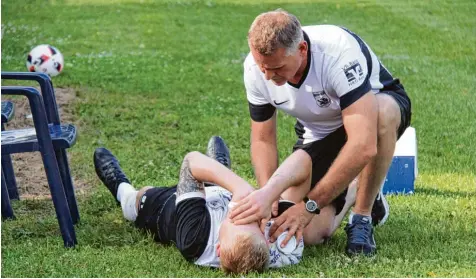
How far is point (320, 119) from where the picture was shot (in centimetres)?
531

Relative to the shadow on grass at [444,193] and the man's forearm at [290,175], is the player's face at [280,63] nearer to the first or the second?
the man's forearm at [290,175]

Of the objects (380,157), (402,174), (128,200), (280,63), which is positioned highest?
(280,63)

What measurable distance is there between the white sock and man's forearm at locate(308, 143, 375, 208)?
4.10 ft

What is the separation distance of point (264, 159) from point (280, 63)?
75cm

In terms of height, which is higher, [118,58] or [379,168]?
[379,168]

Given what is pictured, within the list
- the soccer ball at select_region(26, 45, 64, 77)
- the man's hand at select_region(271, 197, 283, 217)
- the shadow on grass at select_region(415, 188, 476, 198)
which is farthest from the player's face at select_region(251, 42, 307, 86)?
the soccer ball at select_region(26, 45, 64, 77)

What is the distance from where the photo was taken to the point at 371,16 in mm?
15836

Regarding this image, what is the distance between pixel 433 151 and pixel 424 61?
163 inches

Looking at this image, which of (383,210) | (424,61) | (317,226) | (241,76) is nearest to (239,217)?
(317,226)

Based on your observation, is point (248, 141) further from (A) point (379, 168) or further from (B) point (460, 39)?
(B) point (460, 39)

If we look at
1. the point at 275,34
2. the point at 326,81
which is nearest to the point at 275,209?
the point at 326,81

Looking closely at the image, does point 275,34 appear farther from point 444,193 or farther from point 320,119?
point 444,193

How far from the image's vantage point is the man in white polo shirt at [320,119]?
4781mm

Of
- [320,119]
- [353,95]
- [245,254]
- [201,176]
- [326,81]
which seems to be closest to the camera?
[245,254]
